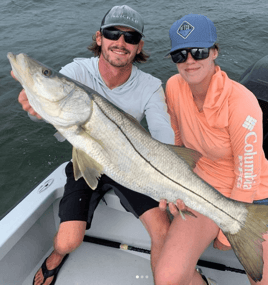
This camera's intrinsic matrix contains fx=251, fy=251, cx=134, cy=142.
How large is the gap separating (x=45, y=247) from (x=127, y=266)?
98cm

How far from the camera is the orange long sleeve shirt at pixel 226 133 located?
2.23m

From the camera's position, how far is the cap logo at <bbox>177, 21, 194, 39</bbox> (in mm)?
2205

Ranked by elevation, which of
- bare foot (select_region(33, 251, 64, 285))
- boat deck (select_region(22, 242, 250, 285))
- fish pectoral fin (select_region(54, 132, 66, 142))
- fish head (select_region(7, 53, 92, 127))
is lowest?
boat deck (select_region(22, 242, 250, 285))

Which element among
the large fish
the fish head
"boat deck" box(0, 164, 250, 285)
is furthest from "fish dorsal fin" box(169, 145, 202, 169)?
"boat deck" box(0, 164, 250, 285)

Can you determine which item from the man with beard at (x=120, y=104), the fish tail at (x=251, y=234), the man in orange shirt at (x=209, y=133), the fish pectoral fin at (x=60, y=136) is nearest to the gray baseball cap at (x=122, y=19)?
the man with beard at (x=120, y=104)

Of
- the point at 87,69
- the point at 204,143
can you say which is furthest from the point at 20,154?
the point at 204,143

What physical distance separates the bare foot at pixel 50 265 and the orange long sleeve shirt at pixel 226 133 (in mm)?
1780

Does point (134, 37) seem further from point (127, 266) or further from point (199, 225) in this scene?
point (127, 266)

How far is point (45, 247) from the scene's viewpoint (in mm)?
2918

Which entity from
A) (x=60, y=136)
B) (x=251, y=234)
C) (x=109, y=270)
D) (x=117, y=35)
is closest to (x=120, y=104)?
(x=117, y=35)

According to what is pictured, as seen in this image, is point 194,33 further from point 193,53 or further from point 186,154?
point 186,154

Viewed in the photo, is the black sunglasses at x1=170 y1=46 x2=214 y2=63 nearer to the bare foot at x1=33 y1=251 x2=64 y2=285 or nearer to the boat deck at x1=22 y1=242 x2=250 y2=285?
the boat deck at x1=22 y1=242 x2=250 y2=285

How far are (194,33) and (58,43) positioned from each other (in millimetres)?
8941

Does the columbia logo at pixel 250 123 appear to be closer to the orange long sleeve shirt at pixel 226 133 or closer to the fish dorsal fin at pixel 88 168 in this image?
the orange long sleeve shirt at pixel 226 133
